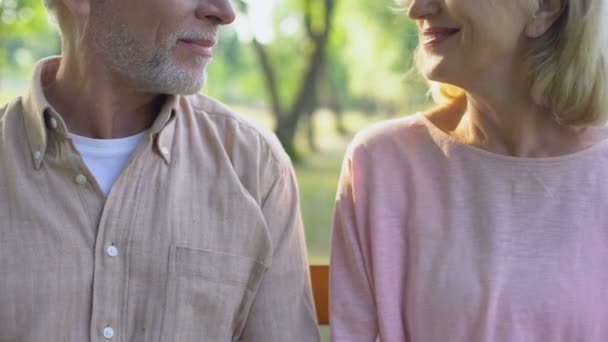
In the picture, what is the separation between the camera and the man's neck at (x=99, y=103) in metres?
1.96

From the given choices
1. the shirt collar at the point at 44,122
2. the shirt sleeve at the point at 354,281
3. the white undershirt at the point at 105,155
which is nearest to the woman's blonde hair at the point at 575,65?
the shirt sleeve at the point at 354,281

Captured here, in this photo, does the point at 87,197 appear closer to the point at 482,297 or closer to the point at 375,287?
the point at 375,287

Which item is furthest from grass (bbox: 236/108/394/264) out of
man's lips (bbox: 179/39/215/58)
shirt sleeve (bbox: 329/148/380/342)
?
man's lips (bbox: 179/39/215/58)

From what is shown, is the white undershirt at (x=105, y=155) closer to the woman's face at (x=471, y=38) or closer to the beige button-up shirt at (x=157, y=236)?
the beige button-up shirt at (x=157, y=236)

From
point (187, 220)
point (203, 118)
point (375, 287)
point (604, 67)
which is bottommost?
point (375, 287)

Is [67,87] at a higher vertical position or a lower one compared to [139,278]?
higher

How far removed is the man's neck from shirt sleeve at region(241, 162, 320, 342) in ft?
1.22

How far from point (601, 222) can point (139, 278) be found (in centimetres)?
105

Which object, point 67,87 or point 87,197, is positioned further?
point 67,87

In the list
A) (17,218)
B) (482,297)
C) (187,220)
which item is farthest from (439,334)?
(17,218)

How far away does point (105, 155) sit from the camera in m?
1.93

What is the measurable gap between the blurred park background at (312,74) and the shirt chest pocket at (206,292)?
22.2ft

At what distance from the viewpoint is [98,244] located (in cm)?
182

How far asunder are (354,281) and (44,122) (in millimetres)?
822
